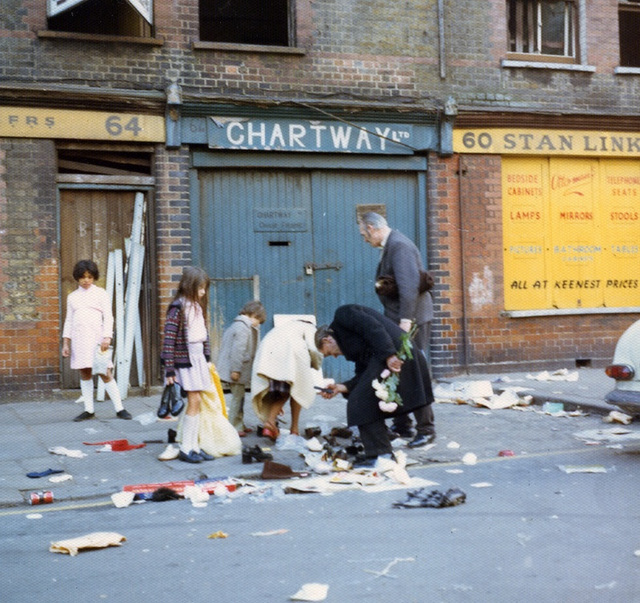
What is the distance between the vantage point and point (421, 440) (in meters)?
8.00

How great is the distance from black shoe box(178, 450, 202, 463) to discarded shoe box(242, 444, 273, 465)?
1.22 ft

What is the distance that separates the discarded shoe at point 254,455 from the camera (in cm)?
736

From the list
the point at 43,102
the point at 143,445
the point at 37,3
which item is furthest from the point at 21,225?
the point at 143,445

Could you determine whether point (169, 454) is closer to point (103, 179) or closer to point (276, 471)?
point (276, 471)

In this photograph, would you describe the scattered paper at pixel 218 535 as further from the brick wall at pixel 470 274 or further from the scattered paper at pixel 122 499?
the brick wall at pixel 470 274

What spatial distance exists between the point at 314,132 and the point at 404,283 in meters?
4.69

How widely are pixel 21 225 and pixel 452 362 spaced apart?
234 inches

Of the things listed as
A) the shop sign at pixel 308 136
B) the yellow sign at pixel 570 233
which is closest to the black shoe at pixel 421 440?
the shop sign at pixel 308 136

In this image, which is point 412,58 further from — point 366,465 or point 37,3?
point 366,465

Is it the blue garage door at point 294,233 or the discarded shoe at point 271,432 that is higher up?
the blue garage door at point 294,233

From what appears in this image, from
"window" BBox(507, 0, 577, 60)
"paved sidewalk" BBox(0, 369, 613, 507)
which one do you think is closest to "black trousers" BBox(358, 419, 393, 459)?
"paved sidewalk" BBox(0, 369, 613, 507)

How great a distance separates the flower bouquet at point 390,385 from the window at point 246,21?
6.83 meters

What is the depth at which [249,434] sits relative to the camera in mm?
8867

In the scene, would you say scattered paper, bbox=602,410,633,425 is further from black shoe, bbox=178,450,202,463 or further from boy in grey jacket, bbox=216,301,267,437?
black shoe, bbox=178,450,202,463
